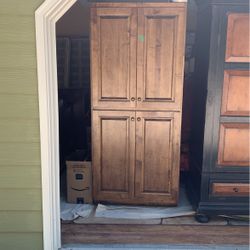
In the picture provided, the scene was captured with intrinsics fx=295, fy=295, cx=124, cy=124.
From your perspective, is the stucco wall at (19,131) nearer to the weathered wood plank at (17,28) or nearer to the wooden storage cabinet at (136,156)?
the weathered wood plank at (17,28)

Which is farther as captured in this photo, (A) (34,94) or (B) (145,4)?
(B) (145,4)

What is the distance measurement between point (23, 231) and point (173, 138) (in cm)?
144

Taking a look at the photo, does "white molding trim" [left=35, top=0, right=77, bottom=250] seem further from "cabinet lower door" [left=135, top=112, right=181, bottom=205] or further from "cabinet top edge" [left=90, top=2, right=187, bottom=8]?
"cabinet lower door" [left=135, top=112, right=181, bottom=205]

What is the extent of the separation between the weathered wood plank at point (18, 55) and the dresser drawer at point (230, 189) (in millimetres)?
1743

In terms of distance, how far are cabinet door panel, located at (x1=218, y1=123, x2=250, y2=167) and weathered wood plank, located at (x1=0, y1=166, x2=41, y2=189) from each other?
4.81 ft

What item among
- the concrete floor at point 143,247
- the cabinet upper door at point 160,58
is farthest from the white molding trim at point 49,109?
the cabinet upper door at point 160,58

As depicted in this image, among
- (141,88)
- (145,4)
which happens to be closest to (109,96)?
(141,88)

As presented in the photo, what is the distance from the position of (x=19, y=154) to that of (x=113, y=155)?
3.36 ft

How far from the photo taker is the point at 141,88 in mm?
2586

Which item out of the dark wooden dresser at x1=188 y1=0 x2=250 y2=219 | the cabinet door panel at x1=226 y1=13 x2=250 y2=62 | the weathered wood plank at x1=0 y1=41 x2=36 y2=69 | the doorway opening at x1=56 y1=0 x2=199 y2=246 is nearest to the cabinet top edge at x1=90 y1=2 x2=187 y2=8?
the dark wooden dresser at x1=188 y1=0 x2=250 y2=219

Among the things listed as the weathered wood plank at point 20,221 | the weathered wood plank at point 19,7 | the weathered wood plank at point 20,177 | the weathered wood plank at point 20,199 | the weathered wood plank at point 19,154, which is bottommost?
the weathered wood plank at point 20,221

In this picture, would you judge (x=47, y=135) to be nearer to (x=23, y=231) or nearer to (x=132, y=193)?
(x=23, y=231)

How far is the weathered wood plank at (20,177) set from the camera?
1.88 metres

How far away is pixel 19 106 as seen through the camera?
1815mm
